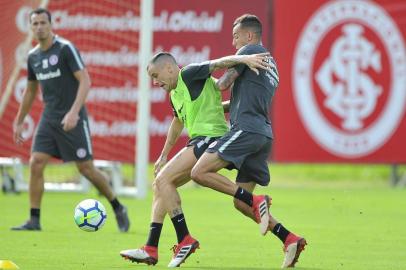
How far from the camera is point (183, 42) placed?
2270cm

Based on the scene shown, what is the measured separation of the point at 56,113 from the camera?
45.5 ft

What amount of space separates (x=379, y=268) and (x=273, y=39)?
13794 mm

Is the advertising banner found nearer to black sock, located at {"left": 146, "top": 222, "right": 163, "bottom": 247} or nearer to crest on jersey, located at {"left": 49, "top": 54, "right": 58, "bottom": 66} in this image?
crest on jersey, located at {"left": 49, "top": 54, "right": 58, "bottom": 66}

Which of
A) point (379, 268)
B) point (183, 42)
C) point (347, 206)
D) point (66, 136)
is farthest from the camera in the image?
point (183, 42)

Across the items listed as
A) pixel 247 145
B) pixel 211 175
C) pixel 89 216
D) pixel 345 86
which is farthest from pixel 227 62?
pixel 345 86

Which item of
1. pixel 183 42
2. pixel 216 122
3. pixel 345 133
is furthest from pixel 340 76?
pixel 216 122

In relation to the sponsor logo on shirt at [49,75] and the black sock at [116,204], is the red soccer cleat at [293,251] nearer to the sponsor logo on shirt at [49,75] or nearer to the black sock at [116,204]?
the black sock at [116,204]

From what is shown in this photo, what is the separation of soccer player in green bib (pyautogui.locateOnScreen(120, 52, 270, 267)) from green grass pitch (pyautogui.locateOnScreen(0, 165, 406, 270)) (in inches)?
9.8

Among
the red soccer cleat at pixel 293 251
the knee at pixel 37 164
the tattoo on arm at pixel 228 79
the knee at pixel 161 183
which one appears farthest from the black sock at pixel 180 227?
the knee at pixel 37 164

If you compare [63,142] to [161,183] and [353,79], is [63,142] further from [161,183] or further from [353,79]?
[353,79]

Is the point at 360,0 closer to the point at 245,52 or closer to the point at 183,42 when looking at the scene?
the point at 183,42

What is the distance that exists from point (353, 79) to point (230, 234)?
10.1 meters

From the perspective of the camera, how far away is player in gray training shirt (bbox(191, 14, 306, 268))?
967cm

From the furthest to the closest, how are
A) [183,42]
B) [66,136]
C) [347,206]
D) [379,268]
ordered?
[183,42] < [347,206] < [66,136] < [379,268]
